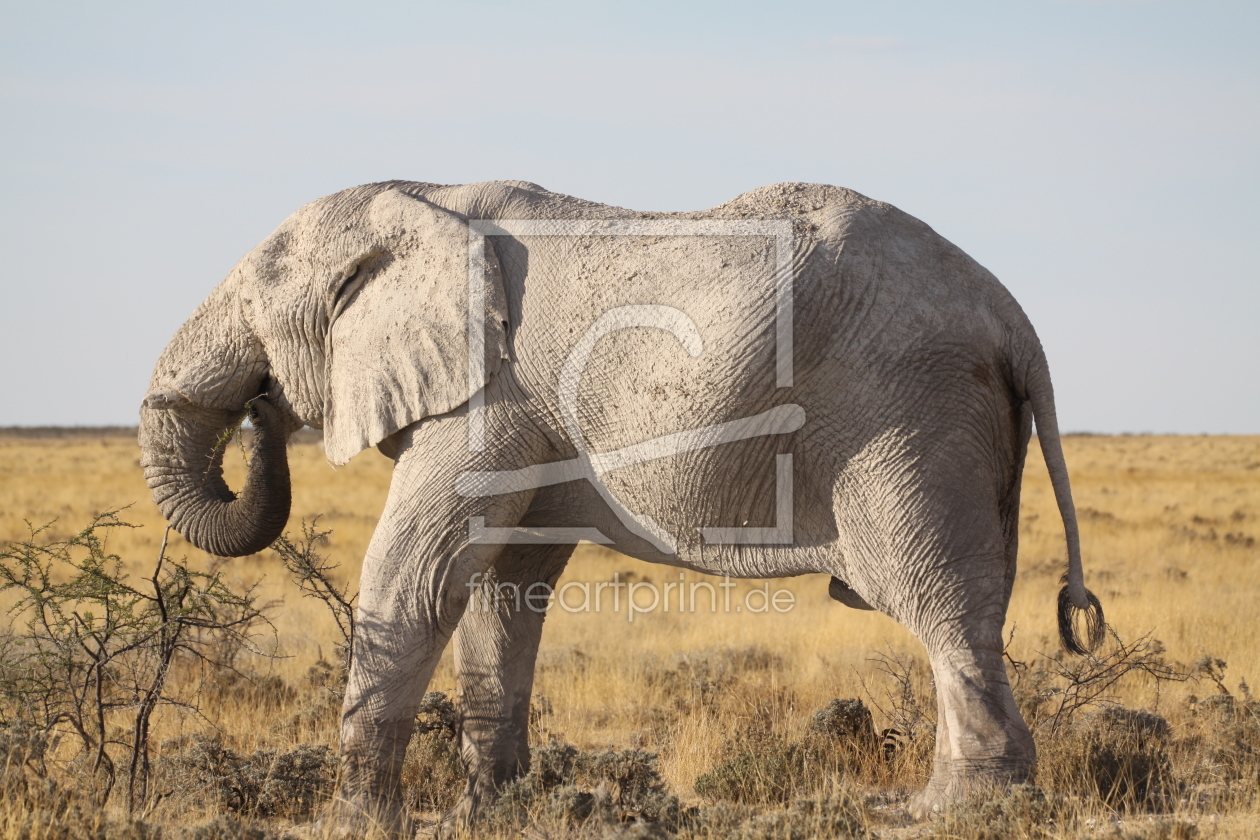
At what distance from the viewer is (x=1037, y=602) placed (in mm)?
13102

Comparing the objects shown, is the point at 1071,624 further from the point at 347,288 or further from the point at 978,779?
the point at 347,288

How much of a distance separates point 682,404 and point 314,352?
1.88 m

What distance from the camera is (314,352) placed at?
18.9ft

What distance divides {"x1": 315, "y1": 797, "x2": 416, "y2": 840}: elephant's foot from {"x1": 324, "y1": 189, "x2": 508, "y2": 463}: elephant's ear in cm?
149

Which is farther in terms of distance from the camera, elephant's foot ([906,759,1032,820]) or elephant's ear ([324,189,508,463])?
elephant's ear ([324,189,508,463])

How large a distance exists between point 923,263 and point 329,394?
2.77 m

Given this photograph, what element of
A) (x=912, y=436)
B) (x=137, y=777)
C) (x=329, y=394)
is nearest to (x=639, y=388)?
(x=912, y=436)

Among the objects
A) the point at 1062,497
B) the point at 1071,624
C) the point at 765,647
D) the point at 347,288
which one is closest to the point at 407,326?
the point at 347,288

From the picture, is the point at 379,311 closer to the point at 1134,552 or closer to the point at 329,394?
the point at 329,394

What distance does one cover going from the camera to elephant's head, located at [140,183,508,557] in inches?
209

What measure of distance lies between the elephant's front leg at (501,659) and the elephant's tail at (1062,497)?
236 cm

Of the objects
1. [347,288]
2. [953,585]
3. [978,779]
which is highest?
[347,288]

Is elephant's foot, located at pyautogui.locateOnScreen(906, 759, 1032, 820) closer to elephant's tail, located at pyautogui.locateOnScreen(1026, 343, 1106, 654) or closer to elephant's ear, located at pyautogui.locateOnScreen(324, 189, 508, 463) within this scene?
elephant's tail, located at pyautogui.locateOnScreen(1026, 343, 1106, 654)

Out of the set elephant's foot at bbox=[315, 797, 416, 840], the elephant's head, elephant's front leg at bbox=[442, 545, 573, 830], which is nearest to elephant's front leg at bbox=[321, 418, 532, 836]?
elephant's foot at bbox=[315, 797, 416, 840]
